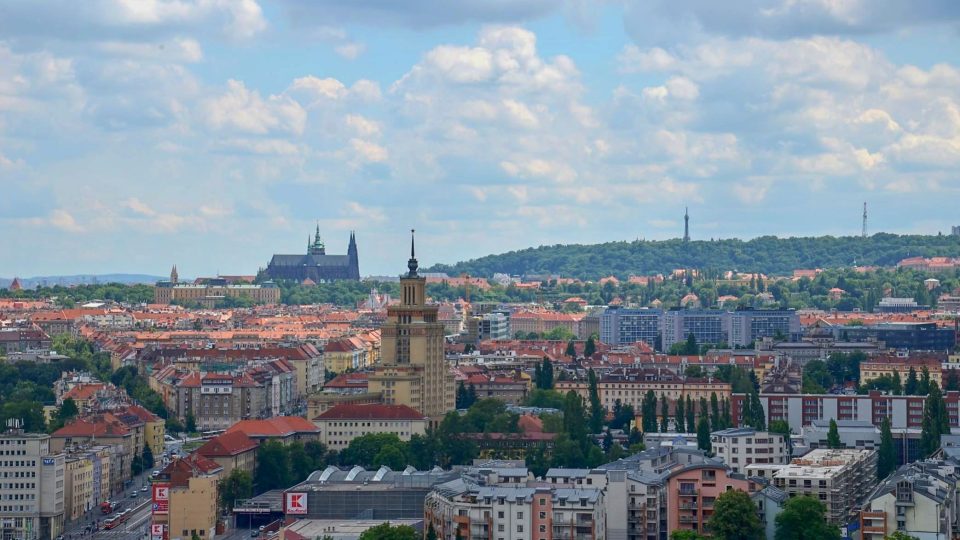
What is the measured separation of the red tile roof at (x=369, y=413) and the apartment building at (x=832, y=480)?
2304cm

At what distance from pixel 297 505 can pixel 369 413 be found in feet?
73.9

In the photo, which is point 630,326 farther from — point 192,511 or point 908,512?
point 908,512

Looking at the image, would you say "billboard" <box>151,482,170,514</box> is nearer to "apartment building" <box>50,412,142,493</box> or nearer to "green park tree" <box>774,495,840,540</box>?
"apartment building" <box>50,412,142,493</box>

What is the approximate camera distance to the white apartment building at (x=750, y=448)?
81.1 m

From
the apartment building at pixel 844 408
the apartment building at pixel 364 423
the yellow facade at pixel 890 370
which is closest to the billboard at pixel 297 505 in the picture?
the apartment building at pixel 364 423

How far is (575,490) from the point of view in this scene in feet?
220

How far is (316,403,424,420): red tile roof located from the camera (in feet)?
320

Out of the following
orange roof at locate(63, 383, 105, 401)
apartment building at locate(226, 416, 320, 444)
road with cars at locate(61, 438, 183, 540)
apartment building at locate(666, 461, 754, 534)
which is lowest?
road with cars at locate(61, 438, 183, 540)

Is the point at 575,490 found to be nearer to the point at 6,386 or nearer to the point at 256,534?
the point at 256,534

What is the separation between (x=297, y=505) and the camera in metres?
75.4

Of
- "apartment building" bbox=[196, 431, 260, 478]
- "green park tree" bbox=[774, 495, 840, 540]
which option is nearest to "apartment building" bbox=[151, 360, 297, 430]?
"apartment building" bbox=[196, 431, 260, 478]

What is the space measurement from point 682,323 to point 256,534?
10459 cm

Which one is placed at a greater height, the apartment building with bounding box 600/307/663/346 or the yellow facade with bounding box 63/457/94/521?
the apartment building with bounding box 600/307/663/346

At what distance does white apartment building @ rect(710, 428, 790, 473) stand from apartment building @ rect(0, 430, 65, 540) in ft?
69.9
